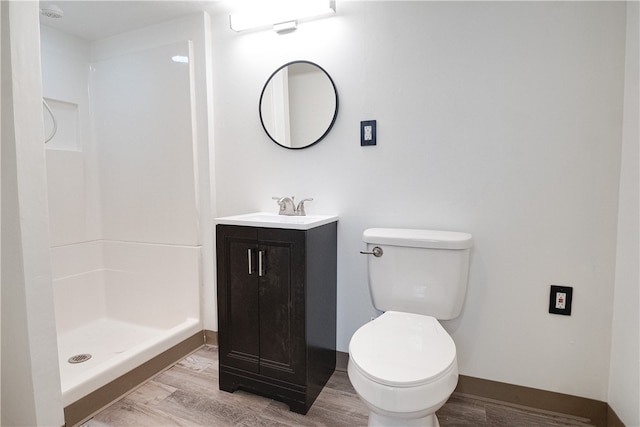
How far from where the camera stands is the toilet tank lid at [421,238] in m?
1.38

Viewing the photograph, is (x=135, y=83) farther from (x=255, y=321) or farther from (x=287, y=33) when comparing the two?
(x=255, y=321)

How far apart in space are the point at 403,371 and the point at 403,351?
0.36 feet

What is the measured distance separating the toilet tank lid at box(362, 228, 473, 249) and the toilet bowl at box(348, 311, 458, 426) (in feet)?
1.14

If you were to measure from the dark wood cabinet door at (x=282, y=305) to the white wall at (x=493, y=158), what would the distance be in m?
0.40

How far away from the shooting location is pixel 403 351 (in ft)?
3.58

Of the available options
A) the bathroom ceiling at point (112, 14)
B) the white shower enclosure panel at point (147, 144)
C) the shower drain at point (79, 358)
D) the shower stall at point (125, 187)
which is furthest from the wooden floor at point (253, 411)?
the bathroom ceiling at point (112, 14)

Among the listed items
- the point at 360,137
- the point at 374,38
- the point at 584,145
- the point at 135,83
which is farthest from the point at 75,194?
the point at 584,145

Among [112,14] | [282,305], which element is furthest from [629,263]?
[112,14]

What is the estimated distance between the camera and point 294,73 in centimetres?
182

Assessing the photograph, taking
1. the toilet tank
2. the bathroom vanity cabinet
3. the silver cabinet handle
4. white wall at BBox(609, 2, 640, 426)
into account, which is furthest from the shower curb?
white wall at BBox(609, 2, 640, 426)

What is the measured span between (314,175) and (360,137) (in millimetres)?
330

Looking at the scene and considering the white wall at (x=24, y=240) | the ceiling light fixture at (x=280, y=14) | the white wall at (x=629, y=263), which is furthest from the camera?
the ceiling light fixture at (x=280, y=14)

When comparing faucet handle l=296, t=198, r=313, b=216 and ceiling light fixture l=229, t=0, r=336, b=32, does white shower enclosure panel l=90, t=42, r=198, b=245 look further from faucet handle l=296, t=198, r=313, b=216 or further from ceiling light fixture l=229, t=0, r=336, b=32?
faucet handle l=296, t=198, r=313, b=216

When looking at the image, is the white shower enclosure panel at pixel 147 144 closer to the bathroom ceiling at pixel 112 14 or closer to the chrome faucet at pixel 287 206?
the bathroom ceiling at pixel 112 14
